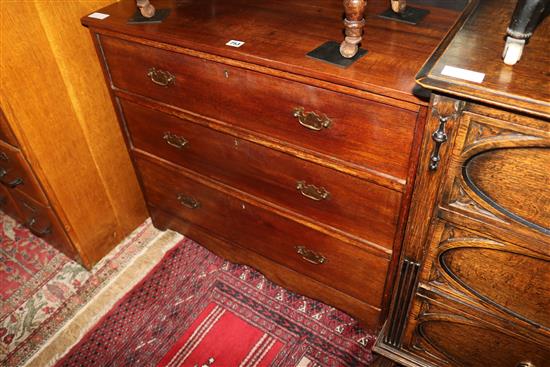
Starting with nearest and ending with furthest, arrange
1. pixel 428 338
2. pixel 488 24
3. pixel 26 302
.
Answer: pixel 488 24, pixel 428 338, pixel 26 302

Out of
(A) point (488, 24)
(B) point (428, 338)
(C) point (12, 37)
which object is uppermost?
(A) point (488, 24)

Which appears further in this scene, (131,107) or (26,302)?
(26,302)

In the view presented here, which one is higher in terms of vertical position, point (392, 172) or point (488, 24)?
point (488, 24)

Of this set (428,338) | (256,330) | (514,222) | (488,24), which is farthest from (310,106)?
(256,330)

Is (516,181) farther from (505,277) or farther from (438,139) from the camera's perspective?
(505,277)

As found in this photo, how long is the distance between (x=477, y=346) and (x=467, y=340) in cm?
3

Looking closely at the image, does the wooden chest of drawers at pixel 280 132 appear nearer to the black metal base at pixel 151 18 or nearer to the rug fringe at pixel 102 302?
the black metal base at pixel 151 18

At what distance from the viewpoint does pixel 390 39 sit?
1254 mm

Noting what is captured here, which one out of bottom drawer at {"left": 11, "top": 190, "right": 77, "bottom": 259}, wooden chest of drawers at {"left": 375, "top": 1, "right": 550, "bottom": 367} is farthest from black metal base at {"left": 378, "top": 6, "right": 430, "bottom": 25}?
bottom drawer at {"left": 11, "top": 190, "right": 77, "bottom": 259}

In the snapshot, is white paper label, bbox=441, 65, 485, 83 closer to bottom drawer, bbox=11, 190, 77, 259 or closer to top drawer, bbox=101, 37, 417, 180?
top drawer, bbox=101, 37, 417, 180

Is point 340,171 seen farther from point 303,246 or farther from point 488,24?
point 488,24

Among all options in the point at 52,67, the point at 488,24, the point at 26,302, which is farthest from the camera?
Result: the point at 26,302

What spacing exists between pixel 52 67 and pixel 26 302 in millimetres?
1034

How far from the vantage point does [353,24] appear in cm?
110
